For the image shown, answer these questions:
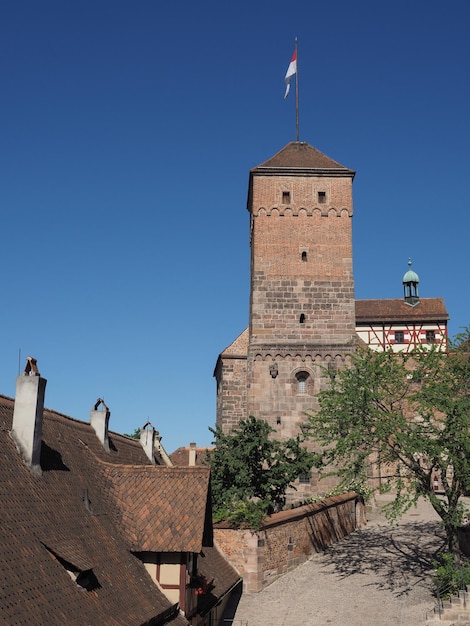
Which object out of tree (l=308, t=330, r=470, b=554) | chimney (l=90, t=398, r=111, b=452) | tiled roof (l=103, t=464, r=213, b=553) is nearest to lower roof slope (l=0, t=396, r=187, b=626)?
tiled roof (l=103, t=464, r=213, b=553)

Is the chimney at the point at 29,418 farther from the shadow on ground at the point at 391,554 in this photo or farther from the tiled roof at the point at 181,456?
the tiled roof at the point at 181,456

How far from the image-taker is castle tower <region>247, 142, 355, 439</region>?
3158cm

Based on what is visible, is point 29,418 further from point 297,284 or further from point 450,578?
point 297,284

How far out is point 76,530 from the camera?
467 inches

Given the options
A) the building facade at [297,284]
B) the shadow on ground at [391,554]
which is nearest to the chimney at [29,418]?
the shadow on ground at [391,554]

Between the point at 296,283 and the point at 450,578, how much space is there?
1647cm

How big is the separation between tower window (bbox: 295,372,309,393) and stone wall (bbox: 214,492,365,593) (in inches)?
202

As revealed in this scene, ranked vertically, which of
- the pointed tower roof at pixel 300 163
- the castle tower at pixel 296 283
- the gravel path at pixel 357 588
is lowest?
the gravel path at pixel 357 588

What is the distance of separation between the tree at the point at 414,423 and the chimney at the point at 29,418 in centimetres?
1171

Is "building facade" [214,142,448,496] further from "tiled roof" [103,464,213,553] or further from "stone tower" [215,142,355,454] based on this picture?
"tiled roof" [103,464,213,553]

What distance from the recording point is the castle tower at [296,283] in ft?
104

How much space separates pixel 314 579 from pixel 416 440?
6053 millimetres

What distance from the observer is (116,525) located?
44.8 feet

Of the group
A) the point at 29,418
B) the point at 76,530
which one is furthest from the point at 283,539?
the point at 29,418
